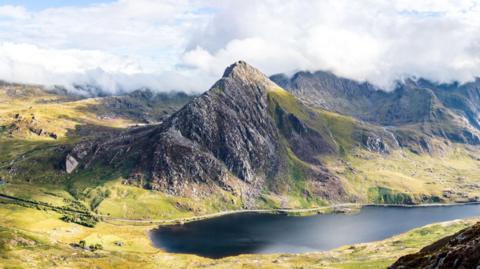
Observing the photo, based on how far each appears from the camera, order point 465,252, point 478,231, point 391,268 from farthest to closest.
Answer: point 391,268 < point 478,231 < point 465,252

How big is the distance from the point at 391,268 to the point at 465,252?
75.8ft

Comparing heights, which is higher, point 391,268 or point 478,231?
point 478,231

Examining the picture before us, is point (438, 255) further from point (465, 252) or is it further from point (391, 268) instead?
point (391, 268)

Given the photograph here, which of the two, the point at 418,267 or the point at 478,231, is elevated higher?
the point at 478,231

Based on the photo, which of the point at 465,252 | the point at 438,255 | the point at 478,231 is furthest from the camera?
the point at 478,231

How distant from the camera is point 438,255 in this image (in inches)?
3164

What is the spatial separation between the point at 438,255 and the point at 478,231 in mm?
11931

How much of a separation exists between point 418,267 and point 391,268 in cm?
1014

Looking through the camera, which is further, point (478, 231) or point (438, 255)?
point (478, 231)

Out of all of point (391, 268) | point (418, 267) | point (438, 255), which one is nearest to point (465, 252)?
point (438, 255)

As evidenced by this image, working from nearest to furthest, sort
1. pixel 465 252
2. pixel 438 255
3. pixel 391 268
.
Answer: pixel 465 252 → pixel 438 255 → pixel 391 268

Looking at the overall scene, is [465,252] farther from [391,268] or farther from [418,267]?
[391,268]

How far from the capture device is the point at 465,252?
73.6 meters

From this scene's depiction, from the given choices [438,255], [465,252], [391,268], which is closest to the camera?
[465,252]
